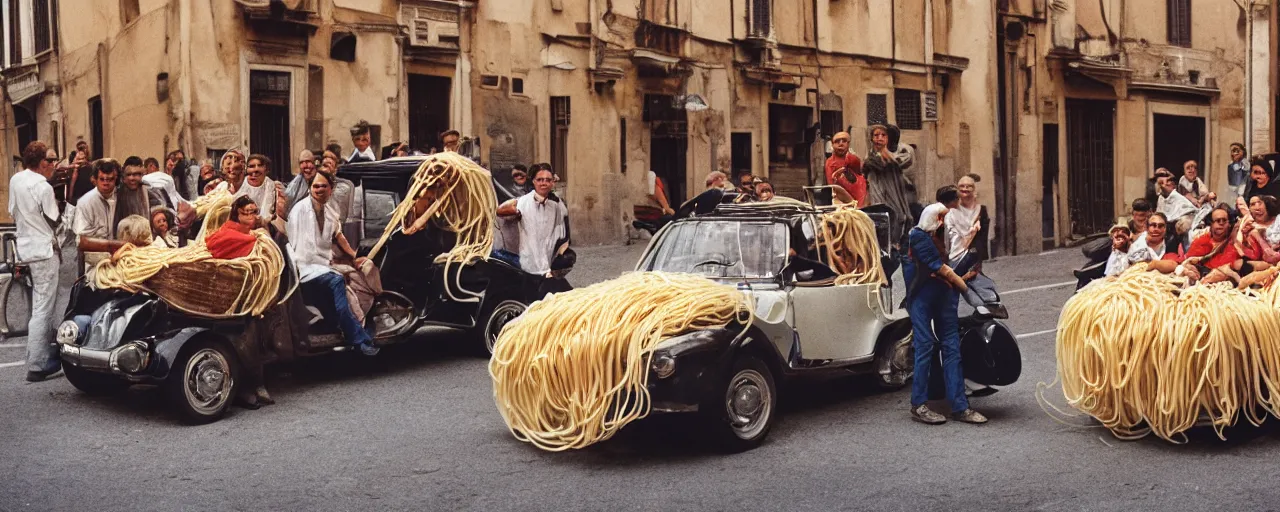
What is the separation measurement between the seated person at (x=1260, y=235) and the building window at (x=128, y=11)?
52.1ft

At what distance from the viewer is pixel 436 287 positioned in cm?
1195

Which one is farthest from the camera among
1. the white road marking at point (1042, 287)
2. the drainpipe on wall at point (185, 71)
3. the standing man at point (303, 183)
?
the drainpipe on wall at point (185, 71)

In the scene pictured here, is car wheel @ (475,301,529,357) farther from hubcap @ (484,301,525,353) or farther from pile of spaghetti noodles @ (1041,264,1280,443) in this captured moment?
pile of spaghetti noodles @ (1041,264,1280,443)

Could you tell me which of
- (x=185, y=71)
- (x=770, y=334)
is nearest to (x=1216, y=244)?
(x=770, y=334)

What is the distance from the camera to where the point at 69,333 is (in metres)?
9.67

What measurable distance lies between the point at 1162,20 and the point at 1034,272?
13.0 metres

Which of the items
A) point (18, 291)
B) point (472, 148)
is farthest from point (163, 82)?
point (18, 291)

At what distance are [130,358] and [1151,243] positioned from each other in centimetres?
797

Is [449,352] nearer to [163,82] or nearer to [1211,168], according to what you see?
[163,82]

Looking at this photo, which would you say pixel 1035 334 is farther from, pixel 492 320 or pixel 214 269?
pixel 214 269

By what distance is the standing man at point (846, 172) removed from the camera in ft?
44.2

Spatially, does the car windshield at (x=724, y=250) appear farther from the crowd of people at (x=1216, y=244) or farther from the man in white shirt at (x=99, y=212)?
the man in white shirt at (x=99, y=212)

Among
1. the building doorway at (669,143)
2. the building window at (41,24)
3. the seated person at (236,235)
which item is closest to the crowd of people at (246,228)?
the seated person at (236,235)

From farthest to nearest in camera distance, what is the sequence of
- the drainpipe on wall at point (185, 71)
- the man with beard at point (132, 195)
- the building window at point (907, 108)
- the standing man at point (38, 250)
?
1. the building window at point (907, 108)
2. the drainpipe on wall at point (185, 71)
3. the man with beard at point (132, 195)
4. the standing man at point (38, 250)
